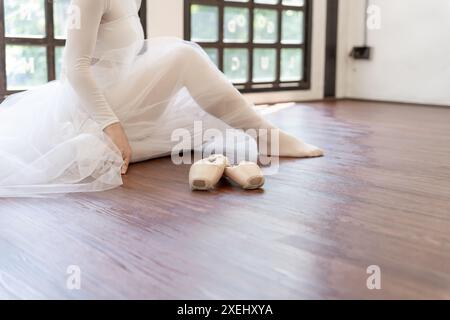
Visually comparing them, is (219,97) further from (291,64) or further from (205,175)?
(291,64)

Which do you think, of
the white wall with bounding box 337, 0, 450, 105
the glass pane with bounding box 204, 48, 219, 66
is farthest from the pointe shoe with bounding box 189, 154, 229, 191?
the white wall with bounding box 337, 0, 450, 105

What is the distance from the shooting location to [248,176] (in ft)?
4.82

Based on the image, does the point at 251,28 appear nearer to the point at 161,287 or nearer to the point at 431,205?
the point at 431,205

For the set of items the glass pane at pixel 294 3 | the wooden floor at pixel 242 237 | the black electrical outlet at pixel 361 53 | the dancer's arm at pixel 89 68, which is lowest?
the wooden floor at pixel 242 237

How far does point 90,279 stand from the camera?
89cm

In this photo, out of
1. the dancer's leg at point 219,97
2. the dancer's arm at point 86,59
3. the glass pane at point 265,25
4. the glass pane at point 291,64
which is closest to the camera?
the dancer's arm at point 86,59

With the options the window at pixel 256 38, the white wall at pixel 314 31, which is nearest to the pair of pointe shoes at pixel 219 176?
the white wall at pixel 314 31

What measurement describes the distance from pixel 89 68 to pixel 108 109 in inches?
4.9

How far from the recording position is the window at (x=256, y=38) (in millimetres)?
3723

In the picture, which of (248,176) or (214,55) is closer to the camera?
(248,176)

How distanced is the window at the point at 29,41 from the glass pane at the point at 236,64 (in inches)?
46.3

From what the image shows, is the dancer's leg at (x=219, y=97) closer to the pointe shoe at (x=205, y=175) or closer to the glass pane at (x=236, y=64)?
the pointe shoe at (x=205, y=175)

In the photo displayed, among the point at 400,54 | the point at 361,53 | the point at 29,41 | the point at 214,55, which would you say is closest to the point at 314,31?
the point at 361,53

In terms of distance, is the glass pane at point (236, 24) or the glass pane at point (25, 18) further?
the glass pane at point (236, 24)
